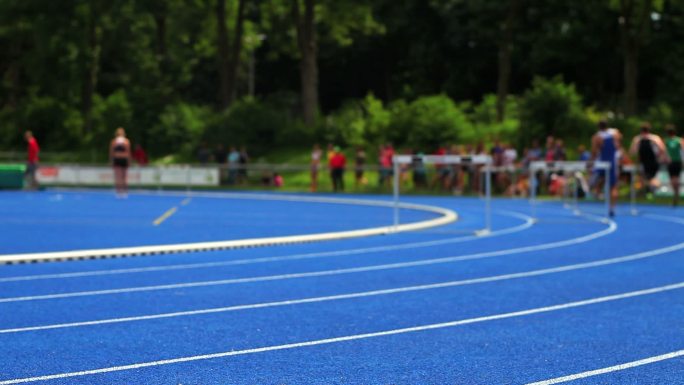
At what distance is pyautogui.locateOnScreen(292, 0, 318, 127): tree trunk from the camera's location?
146 ft

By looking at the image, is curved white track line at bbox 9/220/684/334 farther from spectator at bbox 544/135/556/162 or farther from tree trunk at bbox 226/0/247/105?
tree trunk at bbox 226/0/247/105

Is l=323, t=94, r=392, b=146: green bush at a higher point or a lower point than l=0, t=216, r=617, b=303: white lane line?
higher

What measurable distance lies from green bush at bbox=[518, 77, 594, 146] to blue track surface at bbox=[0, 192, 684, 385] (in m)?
20.1

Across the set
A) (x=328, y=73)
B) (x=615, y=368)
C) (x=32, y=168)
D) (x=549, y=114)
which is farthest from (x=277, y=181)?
(x=328, y=73)

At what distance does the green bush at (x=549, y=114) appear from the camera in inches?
1447

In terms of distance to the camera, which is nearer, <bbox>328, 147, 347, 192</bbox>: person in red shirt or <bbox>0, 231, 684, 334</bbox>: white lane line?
<bbox>0, 231, 684, 334</bbox>: white lane line

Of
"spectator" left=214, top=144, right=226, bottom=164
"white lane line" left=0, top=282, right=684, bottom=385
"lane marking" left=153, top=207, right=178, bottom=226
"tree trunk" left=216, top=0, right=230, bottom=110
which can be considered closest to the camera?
"white lane line" left=0, top=282, right=684, bottom=385

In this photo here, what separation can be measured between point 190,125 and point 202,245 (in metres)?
35.2

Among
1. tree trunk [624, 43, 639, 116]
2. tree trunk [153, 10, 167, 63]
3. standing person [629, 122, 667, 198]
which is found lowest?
standing person [629, 122, 667, 198]

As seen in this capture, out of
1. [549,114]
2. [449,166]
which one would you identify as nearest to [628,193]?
[449,166]

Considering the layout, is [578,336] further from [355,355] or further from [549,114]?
[549,114]

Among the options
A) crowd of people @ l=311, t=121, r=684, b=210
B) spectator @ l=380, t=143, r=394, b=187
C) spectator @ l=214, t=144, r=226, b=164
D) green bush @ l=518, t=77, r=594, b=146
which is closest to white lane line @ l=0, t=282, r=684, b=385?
crowd of people @ l=311, t=121, r=684, b=210

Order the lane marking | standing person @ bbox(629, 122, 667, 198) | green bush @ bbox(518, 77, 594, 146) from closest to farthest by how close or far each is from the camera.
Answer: the lane marking < standing person @ bbox(629, 122, 667, 198) < green bush @ bbox(518, 77, 594, 146)

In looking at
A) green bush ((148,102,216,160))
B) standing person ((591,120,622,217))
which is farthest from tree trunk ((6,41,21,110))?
standing person ((591,120,622,217))
